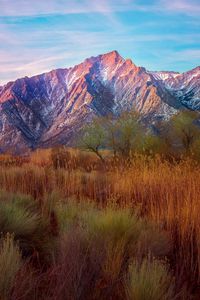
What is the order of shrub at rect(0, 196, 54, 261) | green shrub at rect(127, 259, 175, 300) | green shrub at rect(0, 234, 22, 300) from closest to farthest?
green shrub at rect(0, 234, 22, 300), green shrub at rect(127, 259, 175, 300), shrub at rect(0, 196, 54, 261)

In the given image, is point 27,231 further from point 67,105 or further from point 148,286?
point 67,105

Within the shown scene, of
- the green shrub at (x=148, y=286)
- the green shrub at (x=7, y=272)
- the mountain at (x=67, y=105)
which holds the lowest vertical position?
the green shrub at (x=148, y=286)

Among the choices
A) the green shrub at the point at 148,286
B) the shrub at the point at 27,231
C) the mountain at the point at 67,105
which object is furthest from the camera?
the mountain at the point at 67,105

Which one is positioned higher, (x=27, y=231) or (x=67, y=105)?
(x=67, y=105)

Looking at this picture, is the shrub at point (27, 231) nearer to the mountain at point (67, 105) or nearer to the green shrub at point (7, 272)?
the green shrub at point (7, 272)

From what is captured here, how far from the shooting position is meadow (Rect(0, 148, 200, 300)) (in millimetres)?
3480

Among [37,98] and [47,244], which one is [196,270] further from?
[37,98]

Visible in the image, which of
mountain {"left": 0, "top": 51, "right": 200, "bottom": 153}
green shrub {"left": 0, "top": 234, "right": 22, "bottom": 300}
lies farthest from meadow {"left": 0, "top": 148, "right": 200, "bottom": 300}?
mountain {"left": 0, "top": 51, "right": 200, "bottom": 153}

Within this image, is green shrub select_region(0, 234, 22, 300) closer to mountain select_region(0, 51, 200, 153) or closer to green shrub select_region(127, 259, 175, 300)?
green shrub select_region(127, 259, 175, 300)

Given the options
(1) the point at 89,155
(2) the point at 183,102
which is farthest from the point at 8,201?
(2) the point at 183,102

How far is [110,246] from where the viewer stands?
14.3 ft

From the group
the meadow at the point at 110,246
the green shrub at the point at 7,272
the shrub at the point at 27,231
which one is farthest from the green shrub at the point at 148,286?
the shrub at the point at 27,231

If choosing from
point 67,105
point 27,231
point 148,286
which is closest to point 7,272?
point 148,286

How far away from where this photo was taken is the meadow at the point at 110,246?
11.4ft
